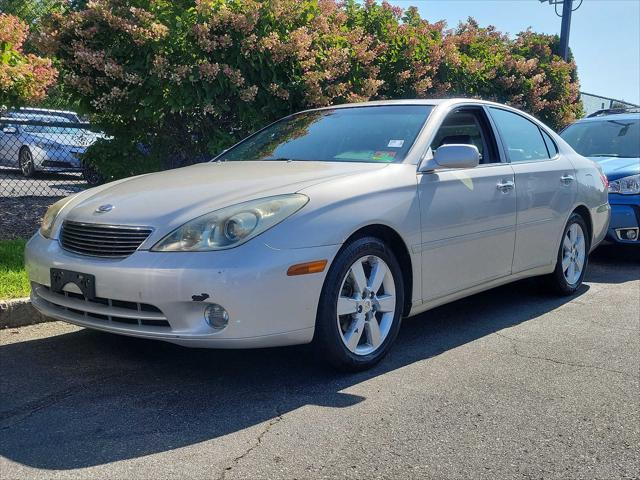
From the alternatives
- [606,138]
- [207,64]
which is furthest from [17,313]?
[606,138]

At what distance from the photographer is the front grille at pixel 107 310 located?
335 centimetres

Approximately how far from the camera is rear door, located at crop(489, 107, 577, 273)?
5.06 m

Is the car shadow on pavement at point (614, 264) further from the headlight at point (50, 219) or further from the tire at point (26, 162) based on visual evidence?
the tire at point (26, 162)

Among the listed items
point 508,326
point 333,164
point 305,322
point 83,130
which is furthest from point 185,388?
point 83,130

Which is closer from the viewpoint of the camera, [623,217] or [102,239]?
[102,239]

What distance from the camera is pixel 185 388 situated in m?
3.57

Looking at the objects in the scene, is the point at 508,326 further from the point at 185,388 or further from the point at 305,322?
the point at 185,388

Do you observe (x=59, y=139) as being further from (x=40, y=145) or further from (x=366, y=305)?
(x=366, y=305)

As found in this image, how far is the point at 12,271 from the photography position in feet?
17.2

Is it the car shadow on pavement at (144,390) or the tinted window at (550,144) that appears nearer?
the car shadow on pavement at (144,390)

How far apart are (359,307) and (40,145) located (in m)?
8.54

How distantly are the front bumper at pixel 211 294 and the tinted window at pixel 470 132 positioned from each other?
5.25ft

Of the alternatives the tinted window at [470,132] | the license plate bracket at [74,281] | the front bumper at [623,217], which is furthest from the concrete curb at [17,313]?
the front bumper at [623,217]

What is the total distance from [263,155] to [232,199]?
4.41 ft
